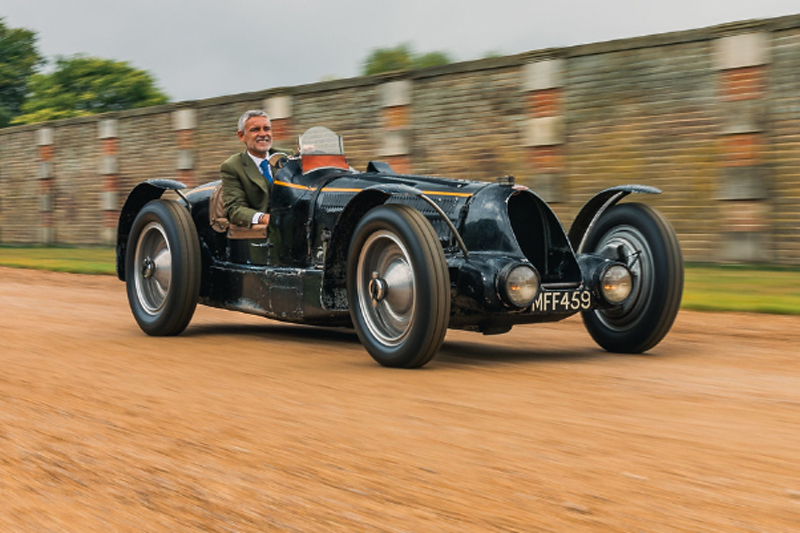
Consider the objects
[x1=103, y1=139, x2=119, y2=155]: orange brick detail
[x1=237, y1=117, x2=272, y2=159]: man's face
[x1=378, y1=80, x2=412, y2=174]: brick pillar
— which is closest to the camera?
[x1=237, y1=117, x2=272, y2=159]: man's face

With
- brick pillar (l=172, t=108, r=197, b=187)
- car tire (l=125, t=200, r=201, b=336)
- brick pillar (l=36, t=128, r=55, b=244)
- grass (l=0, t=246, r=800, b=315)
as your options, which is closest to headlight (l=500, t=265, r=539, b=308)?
car tire (l=125, t=200, r=201, b=336)

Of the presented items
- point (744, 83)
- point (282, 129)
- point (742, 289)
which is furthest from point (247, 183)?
point (282, 129)

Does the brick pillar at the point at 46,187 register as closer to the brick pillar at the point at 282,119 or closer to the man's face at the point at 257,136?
the brick pillar at the point at 282,119

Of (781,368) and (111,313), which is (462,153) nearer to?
(111,313)

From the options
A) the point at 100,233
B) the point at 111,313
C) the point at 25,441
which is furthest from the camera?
the point at 100,233

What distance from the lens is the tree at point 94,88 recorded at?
135ft

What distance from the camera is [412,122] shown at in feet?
56.6

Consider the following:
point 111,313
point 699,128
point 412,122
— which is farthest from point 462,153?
point 111,313

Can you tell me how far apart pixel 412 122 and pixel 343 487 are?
47.7 feet

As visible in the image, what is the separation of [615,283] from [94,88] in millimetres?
38984

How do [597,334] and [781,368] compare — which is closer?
[781,368]

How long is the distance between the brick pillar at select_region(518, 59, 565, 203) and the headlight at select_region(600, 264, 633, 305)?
30.3ft

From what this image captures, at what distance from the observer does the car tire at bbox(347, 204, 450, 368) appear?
5.14 meters

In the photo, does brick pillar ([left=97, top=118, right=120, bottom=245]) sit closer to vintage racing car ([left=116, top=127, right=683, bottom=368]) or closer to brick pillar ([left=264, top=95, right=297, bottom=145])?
brick pillar ([left=264, top=95, right=297, bottom=145])
